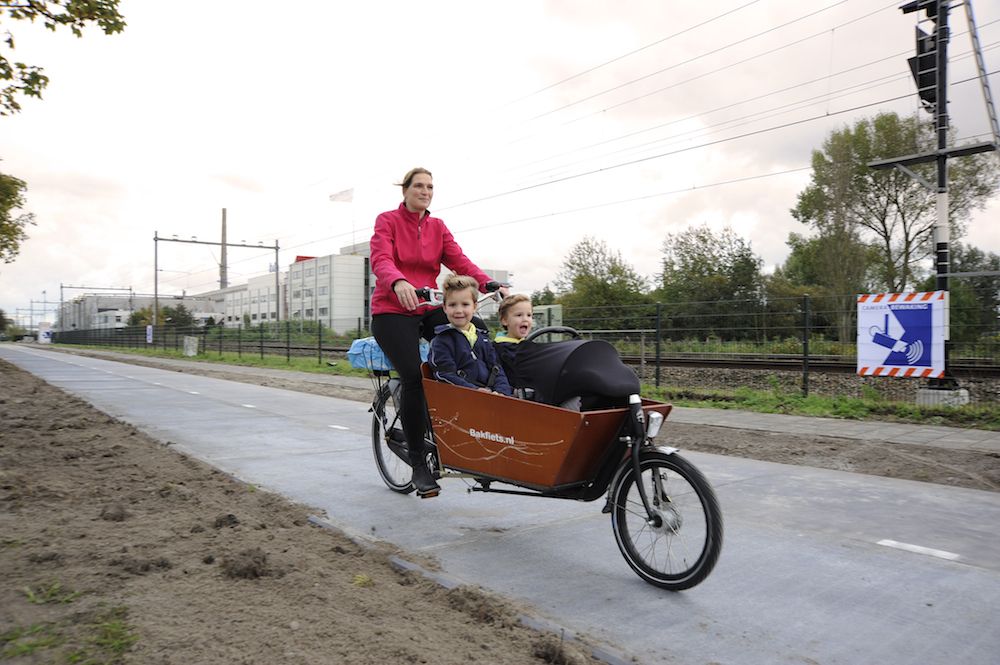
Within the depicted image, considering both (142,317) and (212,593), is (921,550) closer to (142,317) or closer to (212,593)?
A: (212,593)

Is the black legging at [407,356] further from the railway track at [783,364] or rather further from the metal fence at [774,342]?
the railway track at [783,364]

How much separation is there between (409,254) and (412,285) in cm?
25

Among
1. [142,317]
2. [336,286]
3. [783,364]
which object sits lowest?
[783,364]

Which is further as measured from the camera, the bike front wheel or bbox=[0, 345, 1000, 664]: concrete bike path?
the bike front wheel

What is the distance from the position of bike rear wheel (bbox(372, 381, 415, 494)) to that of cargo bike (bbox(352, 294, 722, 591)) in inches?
39.0

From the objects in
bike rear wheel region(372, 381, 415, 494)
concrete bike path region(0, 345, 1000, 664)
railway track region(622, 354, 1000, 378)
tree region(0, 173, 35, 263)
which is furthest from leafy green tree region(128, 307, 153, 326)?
bike rear wheel region(372, 381, 415, 494)

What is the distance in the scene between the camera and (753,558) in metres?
3.38

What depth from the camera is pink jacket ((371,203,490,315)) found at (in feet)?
13.1

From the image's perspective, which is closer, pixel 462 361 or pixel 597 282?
pixel 462 361

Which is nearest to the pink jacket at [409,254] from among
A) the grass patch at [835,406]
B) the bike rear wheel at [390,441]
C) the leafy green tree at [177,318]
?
the bike rear wheel at [390,441]

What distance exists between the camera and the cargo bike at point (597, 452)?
2.90 m

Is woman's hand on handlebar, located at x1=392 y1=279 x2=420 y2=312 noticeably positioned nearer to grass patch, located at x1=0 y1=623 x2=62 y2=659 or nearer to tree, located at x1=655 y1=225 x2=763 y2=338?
grass patch, located at x1=0 y1=623 x2=62 y2=659

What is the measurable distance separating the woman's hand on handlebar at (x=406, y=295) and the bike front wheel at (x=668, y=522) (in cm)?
135

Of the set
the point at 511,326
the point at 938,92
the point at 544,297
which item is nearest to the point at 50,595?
the point at 511,326
